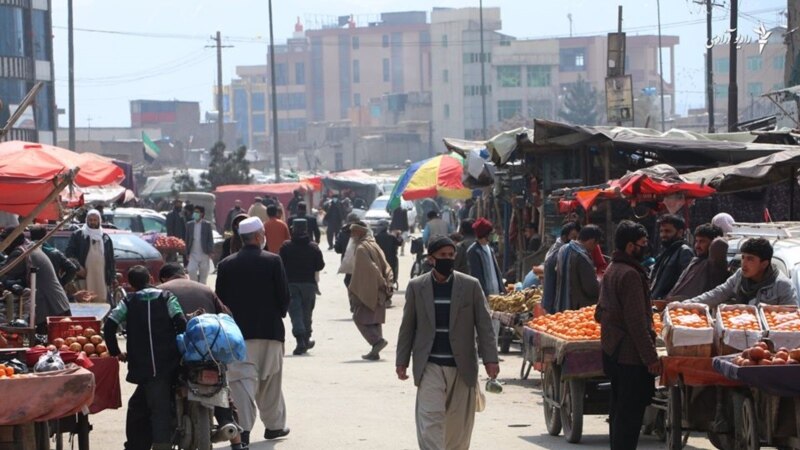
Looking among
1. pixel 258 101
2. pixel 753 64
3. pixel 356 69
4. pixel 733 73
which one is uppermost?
pixel 356 69

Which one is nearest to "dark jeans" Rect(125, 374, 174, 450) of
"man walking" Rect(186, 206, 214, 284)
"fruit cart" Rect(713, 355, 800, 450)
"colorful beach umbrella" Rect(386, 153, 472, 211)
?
"fruit cart" Rect(713, 355, 800, 450)

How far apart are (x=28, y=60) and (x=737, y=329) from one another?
53.9 meters

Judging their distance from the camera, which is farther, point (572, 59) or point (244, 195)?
point (572, 59)

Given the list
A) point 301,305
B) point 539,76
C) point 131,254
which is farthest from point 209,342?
point 539,76

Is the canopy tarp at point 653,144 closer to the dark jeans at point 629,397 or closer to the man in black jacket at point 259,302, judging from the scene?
the man in black jacket at point 259,302

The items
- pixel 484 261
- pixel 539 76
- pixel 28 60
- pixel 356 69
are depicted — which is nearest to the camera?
pixel 484 261

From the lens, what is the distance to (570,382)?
11.3m

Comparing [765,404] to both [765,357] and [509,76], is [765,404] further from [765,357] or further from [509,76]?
[509,76]

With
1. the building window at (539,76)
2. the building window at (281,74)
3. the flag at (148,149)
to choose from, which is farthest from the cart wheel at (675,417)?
the building window at (281,74)

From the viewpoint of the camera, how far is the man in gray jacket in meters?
10.2

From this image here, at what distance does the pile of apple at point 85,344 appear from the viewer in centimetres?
1014

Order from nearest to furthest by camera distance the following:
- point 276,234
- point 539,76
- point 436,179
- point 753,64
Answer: point 276,234
point 436,179
point 753,64
point 539,76

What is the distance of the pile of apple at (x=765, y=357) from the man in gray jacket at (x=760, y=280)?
132 cm

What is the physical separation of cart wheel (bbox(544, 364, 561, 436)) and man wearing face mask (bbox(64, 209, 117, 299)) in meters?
8.17
